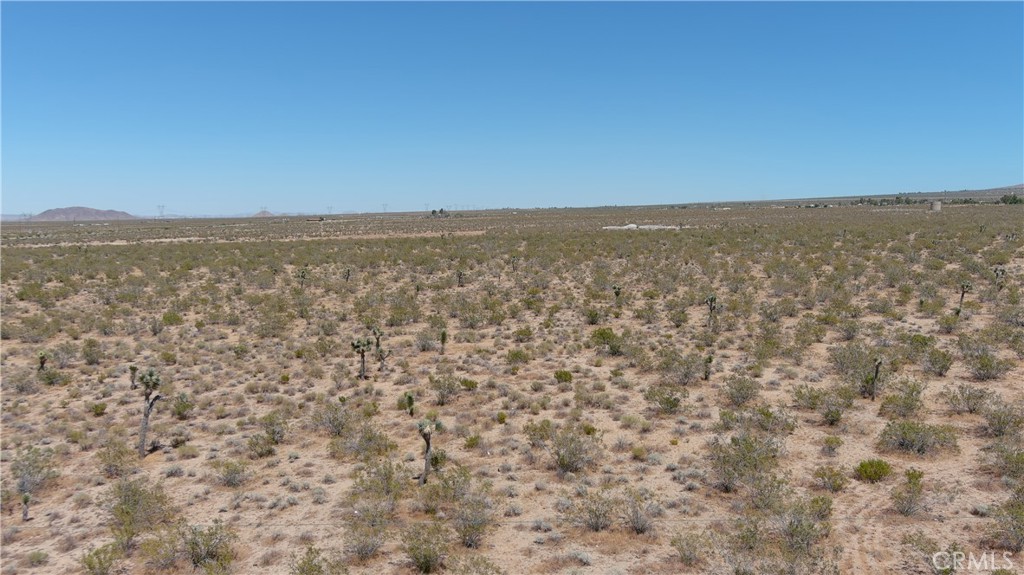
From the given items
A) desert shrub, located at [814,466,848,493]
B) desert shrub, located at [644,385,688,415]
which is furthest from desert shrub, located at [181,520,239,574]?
desert shrub, located at [814,466,848,493]

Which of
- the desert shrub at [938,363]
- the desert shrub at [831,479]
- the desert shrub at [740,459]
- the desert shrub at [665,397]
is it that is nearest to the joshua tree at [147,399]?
the desert shrub at [665,397]

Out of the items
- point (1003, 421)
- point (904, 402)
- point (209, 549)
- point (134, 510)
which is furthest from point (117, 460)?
point (1003, 421)

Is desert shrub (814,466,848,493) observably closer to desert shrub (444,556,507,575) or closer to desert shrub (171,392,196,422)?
desert shrub (444,556,507,575)

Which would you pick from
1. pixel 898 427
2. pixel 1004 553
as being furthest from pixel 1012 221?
pixel 1004 553

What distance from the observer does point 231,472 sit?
951cm

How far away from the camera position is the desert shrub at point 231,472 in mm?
9516

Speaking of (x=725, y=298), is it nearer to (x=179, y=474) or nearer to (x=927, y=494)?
(x=927, y=494)

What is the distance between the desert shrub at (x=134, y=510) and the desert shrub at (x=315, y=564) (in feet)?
8.60

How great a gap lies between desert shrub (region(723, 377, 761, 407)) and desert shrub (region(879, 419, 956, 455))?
9.47ft

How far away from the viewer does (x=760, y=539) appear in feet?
24.1

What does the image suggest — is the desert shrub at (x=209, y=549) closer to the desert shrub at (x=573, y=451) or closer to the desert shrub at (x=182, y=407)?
the desert shrub at (x=573, y=451)

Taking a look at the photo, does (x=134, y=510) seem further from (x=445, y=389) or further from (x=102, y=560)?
(x=445, y=389)

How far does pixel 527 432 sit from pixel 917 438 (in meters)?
7.47

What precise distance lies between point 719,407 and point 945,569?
19.5ft
